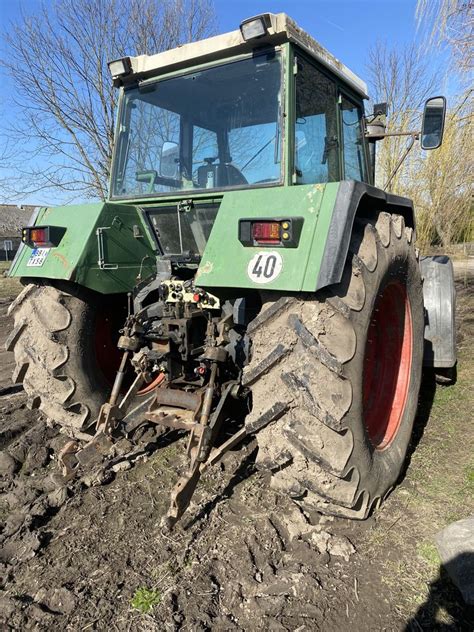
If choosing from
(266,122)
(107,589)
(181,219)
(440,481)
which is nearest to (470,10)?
(266,122)

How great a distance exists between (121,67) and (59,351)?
6.40 feet

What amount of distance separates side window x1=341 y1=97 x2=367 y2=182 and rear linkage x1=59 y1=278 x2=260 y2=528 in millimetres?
1598

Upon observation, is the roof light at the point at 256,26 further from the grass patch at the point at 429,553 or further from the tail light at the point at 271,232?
the grass patch at the point at 429,553

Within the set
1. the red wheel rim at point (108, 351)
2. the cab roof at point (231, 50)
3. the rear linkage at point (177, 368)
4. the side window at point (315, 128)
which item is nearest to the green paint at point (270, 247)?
the rear linkage at point (177, 368)

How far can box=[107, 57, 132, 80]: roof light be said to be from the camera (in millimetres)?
3434

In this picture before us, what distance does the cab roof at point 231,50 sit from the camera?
284cm

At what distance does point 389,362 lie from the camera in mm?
3445

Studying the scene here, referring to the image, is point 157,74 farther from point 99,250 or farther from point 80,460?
point 80,460

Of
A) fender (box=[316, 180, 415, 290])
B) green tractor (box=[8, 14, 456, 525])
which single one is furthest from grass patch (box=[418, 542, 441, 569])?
fender (box=[316, 180, 415, 290])

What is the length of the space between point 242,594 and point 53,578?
0.87 metres

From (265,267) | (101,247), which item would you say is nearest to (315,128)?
(265,267)

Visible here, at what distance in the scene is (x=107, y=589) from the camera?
7.34 ft

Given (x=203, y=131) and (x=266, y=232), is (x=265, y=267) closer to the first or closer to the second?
(x=266, y=232)

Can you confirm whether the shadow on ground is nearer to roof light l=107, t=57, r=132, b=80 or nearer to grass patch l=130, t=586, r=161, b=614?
grass patch l=130, t=586, r=161, b=614
